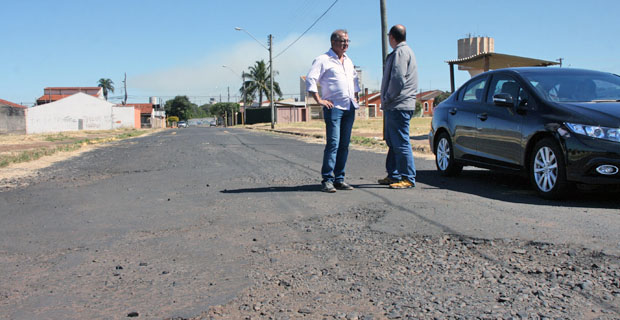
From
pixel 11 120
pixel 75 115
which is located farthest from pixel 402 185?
pixel 75 115

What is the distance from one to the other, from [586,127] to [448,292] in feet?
10.3

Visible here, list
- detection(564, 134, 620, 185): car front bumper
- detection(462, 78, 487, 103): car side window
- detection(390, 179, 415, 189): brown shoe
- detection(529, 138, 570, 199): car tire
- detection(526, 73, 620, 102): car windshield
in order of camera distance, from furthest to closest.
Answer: detection(462, 78, 487, 103): car side window < detection(390, 179, 415, 189): brown shoe < detection(526, 73, 620, 102): car windshield < detection(529, 138, 570, 199): car tire < detection(564, 134, 620, 185): car front bumper

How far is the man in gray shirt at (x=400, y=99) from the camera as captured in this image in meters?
6.08

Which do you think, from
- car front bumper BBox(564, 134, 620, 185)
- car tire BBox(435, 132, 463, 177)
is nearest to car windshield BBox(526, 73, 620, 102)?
car front bumper BBox(564, 134, 620, 185)

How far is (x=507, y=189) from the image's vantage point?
6.14 metres

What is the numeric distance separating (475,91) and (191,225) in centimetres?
439

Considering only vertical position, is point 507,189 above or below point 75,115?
below

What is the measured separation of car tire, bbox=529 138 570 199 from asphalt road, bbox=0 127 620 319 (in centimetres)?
16

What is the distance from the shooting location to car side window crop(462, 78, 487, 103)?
22.9ft

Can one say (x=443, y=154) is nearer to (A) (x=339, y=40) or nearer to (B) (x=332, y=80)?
(B) (x=332, y=80)

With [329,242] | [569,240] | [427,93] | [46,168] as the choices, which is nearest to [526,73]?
[569,240]

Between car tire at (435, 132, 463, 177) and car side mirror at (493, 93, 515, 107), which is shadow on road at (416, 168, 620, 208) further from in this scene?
car side mirror at (493, 93, 515, 107)

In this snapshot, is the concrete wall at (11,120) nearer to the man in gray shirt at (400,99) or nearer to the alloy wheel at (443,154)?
the alloy wheel at (443,154)

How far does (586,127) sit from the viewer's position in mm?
5012
